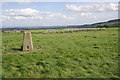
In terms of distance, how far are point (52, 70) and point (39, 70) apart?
2.35 feet

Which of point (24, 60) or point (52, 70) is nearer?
point (52, 70)

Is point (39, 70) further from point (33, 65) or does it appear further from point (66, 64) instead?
point (66, 64)

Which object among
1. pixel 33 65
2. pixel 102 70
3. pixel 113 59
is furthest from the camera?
pixel 113 59

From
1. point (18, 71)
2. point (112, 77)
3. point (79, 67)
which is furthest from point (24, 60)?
point (112, 77)

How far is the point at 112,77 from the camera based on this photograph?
725 cm

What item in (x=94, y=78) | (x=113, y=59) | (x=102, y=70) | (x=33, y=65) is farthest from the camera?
(x=113, y=59)

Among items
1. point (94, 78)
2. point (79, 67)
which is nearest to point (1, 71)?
point (79, 67)

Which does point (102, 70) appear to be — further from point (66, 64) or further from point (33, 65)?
point (33, 65)

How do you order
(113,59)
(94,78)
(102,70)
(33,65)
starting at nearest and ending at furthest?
(94,78) → (102,70) → (33,65) → (113,59)

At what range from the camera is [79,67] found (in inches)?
339

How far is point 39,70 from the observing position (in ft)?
26.9

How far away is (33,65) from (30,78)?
179 centimetres

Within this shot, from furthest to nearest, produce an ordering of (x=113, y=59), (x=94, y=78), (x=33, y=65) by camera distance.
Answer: (x=113, y=59) < (x=33, y=65) < (x=94, y=78)

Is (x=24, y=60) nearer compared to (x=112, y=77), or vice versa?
(x=112, y=77)
